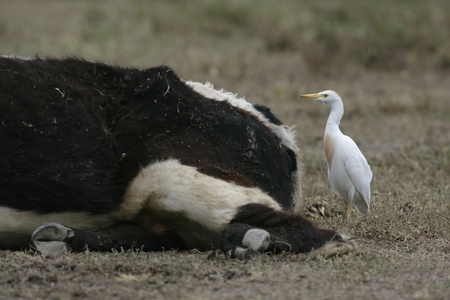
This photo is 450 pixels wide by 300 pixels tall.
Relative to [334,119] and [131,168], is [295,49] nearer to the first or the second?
[334,119]

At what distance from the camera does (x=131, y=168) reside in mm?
4203

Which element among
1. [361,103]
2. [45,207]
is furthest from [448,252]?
[361,103]

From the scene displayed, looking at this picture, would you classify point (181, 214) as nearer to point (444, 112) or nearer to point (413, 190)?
point (413, 190)

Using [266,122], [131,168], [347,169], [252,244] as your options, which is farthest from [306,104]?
[252,244]

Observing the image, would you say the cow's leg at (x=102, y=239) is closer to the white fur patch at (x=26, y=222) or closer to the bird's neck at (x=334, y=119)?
the white fur patch at (x=26, y=222)

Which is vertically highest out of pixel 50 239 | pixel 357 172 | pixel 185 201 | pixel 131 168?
pixel 357 172

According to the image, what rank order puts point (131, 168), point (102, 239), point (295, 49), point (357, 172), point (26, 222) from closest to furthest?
1. point (26, 222)
2. point (102, 239)
3. point (131, 168)
4. point (357, 172)
5. point (295, 49)

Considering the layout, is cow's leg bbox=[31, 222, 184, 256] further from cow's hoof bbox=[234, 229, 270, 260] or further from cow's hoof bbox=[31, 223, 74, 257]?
cow's hoof bbox=[234, 229, 270, 260]

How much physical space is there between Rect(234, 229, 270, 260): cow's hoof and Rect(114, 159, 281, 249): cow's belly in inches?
10.5

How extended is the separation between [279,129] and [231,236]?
119 centimetres

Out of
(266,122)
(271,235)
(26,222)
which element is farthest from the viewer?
(266,122)

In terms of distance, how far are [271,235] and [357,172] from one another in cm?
120

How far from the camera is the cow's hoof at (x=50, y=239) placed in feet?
12.6

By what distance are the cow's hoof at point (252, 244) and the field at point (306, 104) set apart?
2.0 inches
